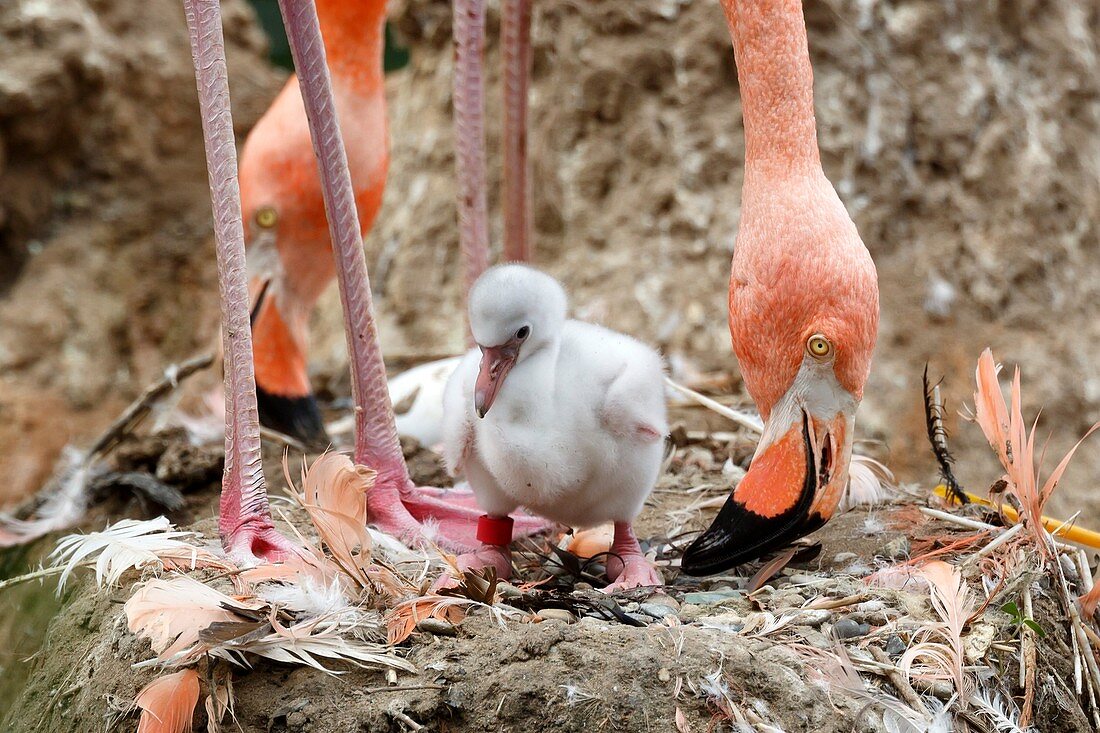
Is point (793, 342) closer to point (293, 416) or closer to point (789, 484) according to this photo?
point (789, 484)

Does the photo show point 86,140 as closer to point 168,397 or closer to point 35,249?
point 35,249

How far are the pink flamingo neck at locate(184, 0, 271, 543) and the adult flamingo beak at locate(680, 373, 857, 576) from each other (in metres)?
0.82

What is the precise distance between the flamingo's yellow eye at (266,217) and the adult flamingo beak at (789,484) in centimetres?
159

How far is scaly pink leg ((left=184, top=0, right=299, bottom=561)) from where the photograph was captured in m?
2.01

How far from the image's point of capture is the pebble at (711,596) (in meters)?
2.00

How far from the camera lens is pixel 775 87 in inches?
90.6

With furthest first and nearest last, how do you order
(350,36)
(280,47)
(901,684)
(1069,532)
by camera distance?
1. (280,47)
2. (350,36)
3. (1069,532)
4. (901,684)

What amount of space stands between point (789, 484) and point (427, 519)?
2.55ft

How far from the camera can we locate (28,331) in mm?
4961

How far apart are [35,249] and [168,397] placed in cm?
177

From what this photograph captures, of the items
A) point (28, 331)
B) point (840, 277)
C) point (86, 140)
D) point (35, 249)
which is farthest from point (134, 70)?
point (840, 277)

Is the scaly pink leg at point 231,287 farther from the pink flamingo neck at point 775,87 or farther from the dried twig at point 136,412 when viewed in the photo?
the dried twig at point 136,412

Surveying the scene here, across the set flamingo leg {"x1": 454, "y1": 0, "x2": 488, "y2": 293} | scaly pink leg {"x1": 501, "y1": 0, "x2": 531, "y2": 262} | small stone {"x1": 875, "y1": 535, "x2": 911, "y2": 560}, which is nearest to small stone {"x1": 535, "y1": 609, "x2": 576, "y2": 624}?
small stone {"x1": 875, "y1": 535, "x2": 911, "y2": 560}

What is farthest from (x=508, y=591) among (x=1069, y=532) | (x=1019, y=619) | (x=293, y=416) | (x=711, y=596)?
(x=293, y=416)
